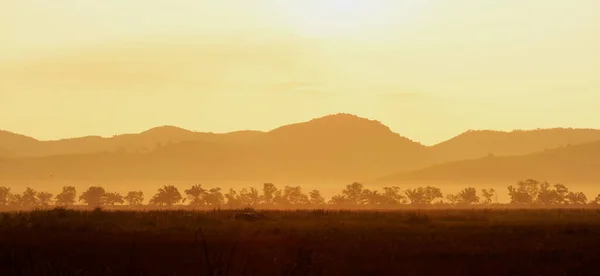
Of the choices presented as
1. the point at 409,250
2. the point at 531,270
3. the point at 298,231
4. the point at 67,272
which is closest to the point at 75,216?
the point at 298,231

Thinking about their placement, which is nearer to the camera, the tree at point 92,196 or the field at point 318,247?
the field at point 318,247

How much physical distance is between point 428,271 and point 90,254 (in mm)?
12792

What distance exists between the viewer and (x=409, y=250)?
26.7 m

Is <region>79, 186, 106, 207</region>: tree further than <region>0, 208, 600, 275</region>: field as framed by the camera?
Yes

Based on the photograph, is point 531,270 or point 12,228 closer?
point 531,270

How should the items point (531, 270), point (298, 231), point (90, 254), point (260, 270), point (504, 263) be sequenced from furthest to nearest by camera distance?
point (298, 231)
point (90, 254)
point (504, 263)
point (531, 270)
point (260, 270)

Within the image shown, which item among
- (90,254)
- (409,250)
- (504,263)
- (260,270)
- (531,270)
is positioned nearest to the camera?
(260,270)

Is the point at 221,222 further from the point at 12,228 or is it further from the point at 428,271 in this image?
the point at 428,271

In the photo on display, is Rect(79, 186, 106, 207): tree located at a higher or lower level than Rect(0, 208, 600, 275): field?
higher

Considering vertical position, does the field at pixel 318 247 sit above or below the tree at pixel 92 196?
below

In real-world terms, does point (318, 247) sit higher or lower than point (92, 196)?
lower

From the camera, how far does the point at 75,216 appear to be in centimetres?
4572

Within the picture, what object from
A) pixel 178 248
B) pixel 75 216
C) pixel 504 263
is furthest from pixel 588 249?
pixel 75 216

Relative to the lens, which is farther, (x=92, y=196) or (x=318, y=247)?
(x=92, y=196)
